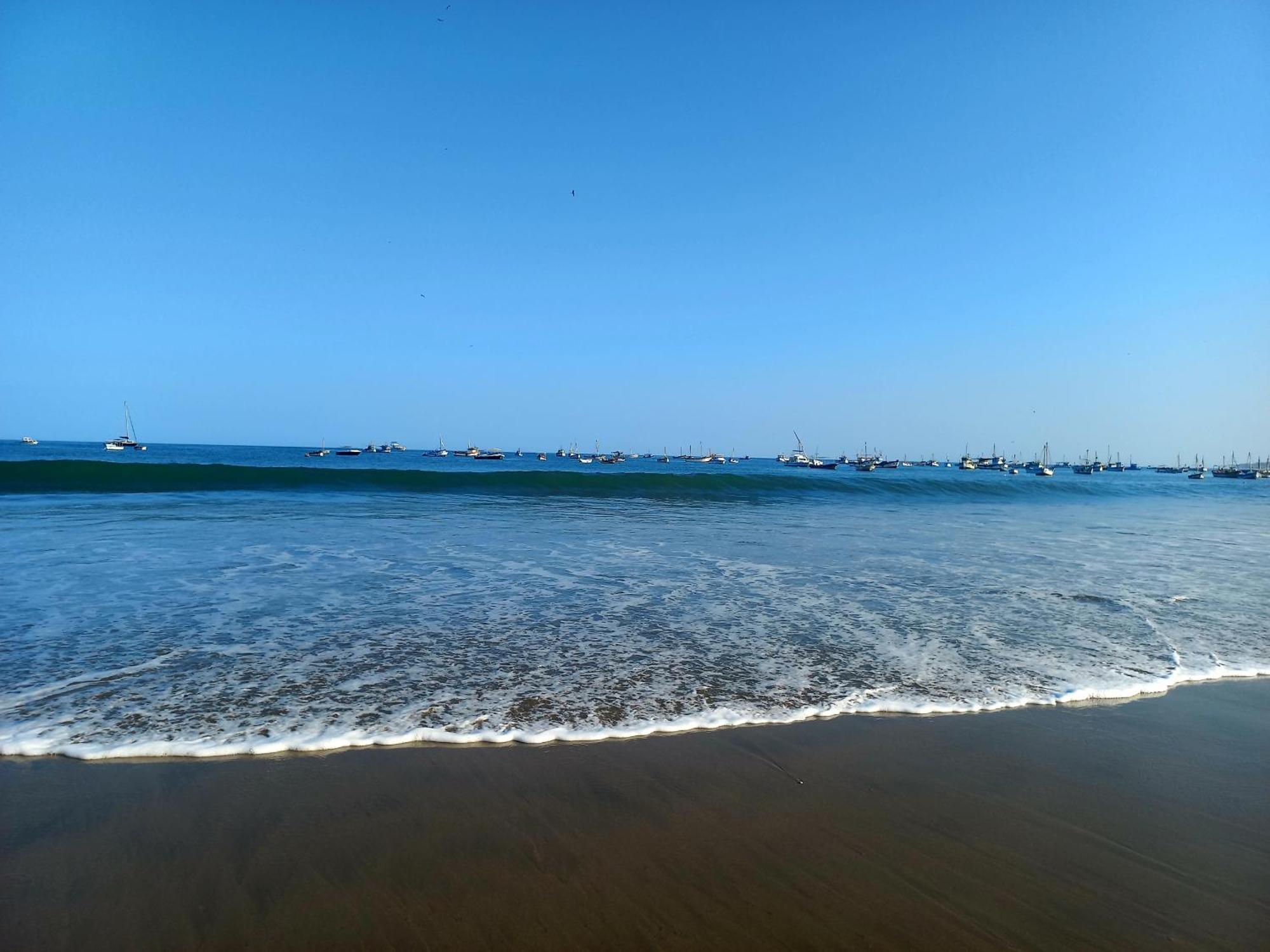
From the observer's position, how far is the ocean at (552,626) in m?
4.70

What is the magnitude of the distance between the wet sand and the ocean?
Result: 0.50 meters

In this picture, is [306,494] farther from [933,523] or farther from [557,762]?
[557,762]

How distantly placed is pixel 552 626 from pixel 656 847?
13.2 feet

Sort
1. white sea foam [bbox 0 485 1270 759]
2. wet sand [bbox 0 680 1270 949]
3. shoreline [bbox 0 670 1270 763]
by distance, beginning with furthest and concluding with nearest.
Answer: white sea foam [bbox 0 485 1270 759] → shoreline [bbox 0 670 1270 763] → wet sand [bbox 0 680 1270 949]

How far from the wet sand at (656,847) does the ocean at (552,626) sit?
0.50 meters

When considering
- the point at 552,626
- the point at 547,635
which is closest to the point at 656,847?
the point at 547,635

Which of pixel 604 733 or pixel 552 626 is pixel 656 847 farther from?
pixel 552 626

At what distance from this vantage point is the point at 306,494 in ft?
86.4

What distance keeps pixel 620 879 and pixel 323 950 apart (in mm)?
1245

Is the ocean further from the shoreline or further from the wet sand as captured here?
the wet sand

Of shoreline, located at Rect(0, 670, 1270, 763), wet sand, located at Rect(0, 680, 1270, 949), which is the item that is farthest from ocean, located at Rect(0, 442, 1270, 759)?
wet sand, located at Rect(0, 680, 1270, 949)

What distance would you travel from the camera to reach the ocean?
4.70 meters

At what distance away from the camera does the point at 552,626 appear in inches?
280

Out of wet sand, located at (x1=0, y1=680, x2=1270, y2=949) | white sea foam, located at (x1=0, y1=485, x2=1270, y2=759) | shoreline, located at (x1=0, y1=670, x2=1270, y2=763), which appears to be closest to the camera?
wet sand, located at (x1=0, y1=680, x2=1270, y2=949)
